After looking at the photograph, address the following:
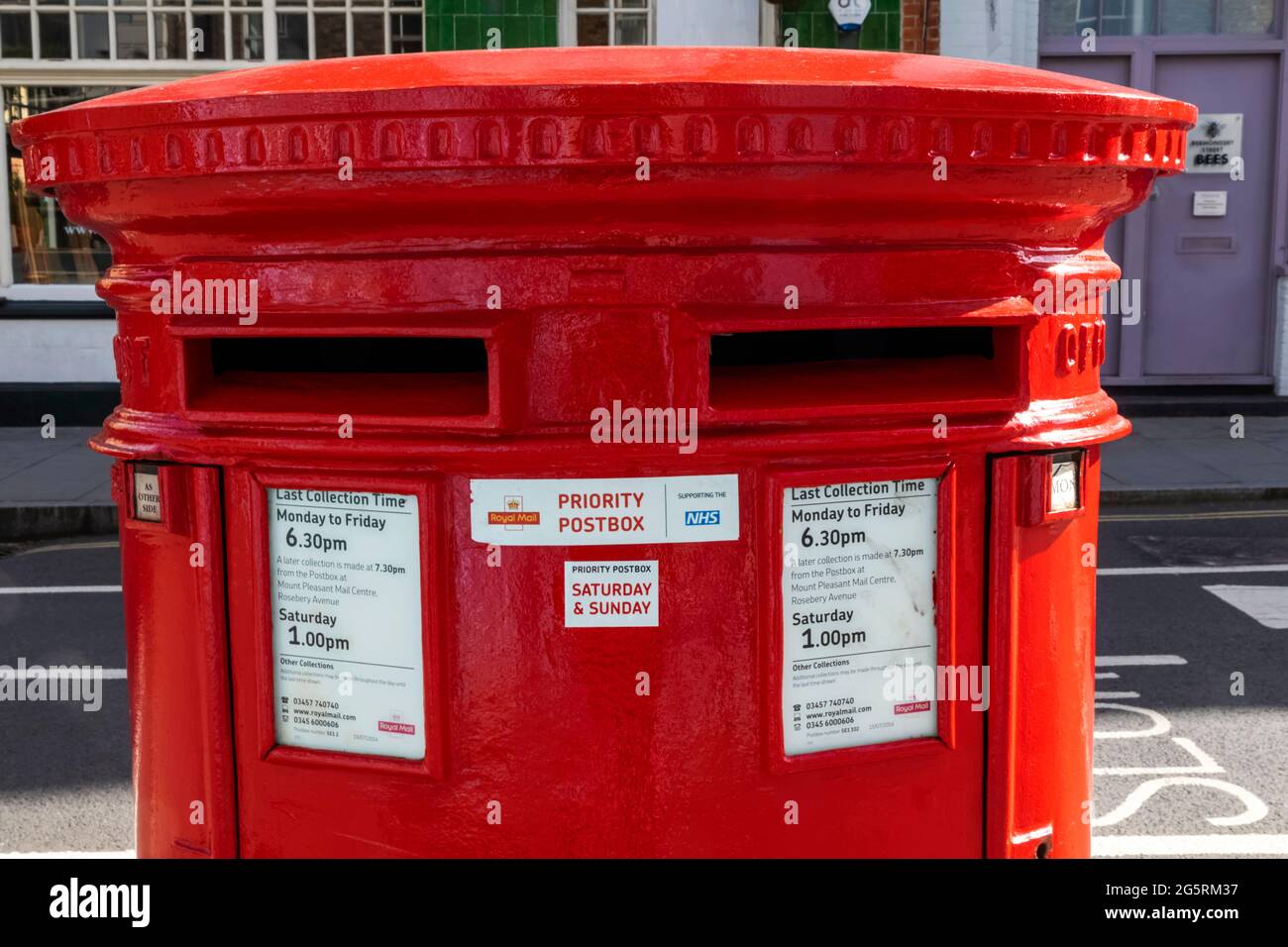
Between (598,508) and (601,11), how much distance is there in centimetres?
1046

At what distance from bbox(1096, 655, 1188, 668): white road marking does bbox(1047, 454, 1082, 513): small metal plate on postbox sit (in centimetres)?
390

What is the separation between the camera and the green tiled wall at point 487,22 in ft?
36.8

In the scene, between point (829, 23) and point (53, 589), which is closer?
point (53, 589)

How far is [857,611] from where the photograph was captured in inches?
72.1

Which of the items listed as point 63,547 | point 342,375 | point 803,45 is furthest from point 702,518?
point 803,45

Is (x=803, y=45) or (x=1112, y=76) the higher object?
(x=803, y=45)

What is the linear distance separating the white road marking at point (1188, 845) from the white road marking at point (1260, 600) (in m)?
2.41

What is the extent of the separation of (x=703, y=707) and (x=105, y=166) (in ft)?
3.23

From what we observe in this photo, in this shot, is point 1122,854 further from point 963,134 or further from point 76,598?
point 76,598

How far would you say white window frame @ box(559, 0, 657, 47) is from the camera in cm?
1139

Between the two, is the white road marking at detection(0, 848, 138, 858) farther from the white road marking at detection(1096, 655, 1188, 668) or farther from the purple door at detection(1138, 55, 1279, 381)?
the purple door at detection(1138, 55, 1279, 381)

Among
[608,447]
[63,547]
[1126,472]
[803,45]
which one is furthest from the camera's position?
[803,45]

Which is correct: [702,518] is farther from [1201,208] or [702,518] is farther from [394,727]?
[1201,208]

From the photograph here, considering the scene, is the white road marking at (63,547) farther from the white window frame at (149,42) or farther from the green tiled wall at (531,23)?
the green tiled wall at (531,23)
